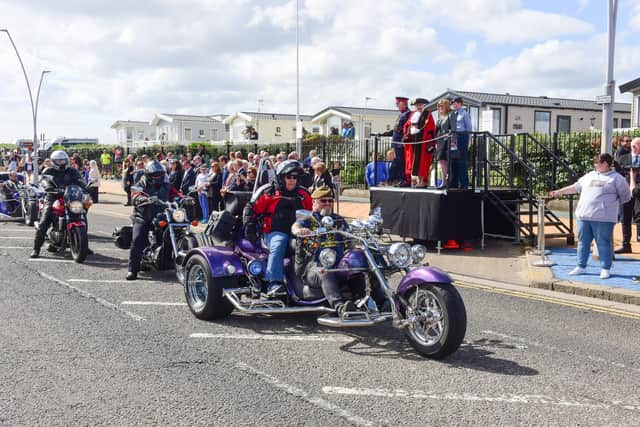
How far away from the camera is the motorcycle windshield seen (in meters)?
11.1

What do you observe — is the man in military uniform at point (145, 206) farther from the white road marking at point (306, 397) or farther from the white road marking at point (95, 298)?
the white road marking at point (306, 397)

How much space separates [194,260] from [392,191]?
6.40 metres

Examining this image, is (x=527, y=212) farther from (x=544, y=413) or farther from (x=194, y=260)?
(x=544, y=413)

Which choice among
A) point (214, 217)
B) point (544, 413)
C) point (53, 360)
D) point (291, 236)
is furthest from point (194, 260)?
point (544, 413)

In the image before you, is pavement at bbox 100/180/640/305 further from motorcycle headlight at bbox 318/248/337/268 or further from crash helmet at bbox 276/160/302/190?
motorcycle headlight at bbox 318/248/337/268

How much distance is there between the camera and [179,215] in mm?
9203

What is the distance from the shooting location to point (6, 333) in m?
6.52

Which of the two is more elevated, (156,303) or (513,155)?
(513,155)

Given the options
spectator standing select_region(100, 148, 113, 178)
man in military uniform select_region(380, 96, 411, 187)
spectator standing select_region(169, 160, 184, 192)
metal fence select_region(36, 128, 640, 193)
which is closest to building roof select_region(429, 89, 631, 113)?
metal fence select_region(36, 128, 640, 193)

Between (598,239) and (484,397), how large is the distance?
18.2 feet

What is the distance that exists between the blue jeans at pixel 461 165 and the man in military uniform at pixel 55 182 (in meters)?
6.73

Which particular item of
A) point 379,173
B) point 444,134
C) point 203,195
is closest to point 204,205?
point 203,195

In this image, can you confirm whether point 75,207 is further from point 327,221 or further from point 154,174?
point 327,221

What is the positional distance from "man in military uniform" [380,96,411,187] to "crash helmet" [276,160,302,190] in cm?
626
